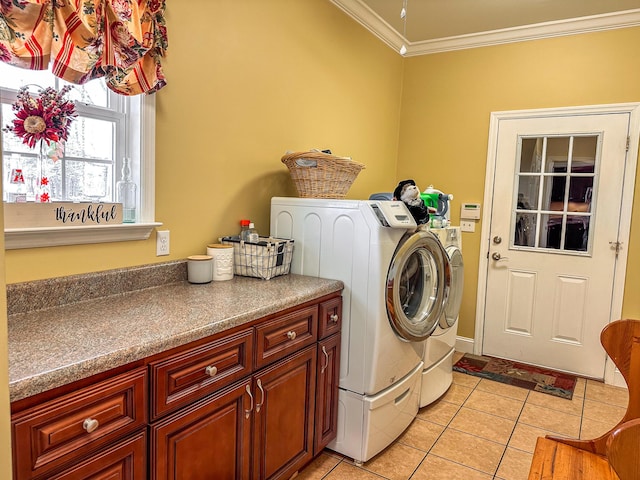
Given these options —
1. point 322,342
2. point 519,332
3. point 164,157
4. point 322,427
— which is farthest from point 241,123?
point 519,332

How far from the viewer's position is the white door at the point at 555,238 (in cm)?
315

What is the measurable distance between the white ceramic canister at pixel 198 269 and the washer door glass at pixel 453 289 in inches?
56.2

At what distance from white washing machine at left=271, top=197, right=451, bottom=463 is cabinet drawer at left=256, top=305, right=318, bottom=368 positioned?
268mm

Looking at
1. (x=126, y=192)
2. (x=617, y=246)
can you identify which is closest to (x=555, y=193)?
(x=617, y=246)

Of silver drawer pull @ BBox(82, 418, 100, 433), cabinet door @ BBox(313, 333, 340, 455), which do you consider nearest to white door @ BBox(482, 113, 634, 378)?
cabinet door @ BBox(313, 333, 340, 455)

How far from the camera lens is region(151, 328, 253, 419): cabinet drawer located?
4.06ft

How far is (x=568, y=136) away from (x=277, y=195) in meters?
2.26

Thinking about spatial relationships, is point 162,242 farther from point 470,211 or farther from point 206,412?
point 470,211

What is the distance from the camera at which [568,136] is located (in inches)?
128

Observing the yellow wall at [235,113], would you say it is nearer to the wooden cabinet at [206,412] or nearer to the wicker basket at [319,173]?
the wicker basket at [319,173]

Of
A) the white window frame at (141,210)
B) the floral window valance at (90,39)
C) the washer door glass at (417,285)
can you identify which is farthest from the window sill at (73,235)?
the washer door glass at (417,285)

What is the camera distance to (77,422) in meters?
1.03

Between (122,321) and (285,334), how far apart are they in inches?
24.3

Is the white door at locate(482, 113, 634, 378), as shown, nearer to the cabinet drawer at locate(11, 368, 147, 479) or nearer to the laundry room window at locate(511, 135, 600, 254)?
the laundry room window at locate(511, 135, 600, 254)
